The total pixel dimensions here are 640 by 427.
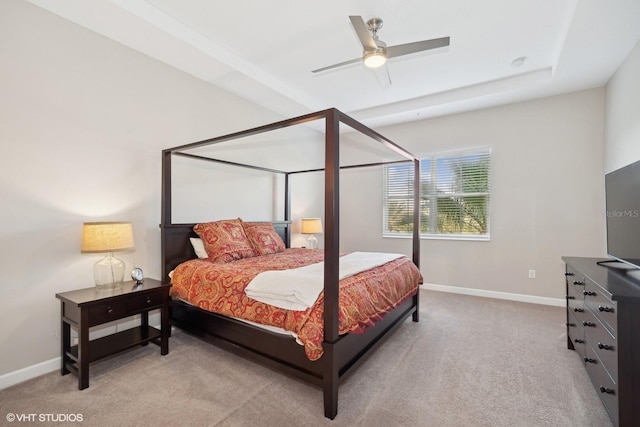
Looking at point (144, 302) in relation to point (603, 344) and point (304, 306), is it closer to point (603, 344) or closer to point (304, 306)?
point (304, 306)

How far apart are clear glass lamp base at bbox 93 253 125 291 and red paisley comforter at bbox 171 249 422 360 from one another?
453 millimetres

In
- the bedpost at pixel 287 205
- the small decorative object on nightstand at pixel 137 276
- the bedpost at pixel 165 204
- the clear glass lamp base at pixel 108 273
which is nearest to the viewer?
the clear glass lamp base at pixel 108 273

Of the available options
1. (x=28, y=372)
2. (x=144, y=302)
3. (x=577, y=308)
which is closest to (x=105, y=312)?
(x=144, y=302)

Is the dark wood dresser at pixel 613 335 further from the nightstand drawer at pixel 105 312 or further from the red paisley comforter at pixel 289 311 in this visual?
the nightstand drawer at pixel 105 312

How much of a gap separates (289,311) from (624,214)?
100 inches

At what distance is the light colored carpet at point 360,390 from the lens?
1.73 m

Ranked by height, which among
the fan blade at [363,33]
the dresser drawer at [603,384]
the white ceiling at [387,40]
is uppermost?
the white ceiling at [387,40]

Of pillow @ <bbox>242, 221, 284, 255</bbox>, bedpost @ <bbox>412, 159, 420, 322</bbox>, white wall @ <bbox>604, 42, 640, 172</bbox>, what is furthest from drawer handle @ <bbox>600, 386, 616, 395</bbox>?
pillow @ <bbox>242, 221, 284, 255</bbox>

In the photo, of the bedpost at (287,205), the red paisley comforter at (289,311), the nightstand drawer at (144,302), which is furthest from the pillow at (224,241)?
the bedpost at (287,205)

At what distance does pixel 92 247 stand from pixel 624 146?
491 cm

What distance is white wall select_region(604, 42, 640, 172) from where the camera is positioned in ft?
8.79

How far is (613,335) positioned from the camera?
1.52 metres

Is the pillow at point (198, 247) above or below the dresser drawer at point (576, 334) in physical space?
above

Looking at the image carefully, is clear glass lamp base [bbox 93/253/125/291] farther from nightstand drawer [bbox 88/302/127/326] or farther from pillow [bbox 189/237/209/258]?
pillow [bbox 189/237/209/258]
